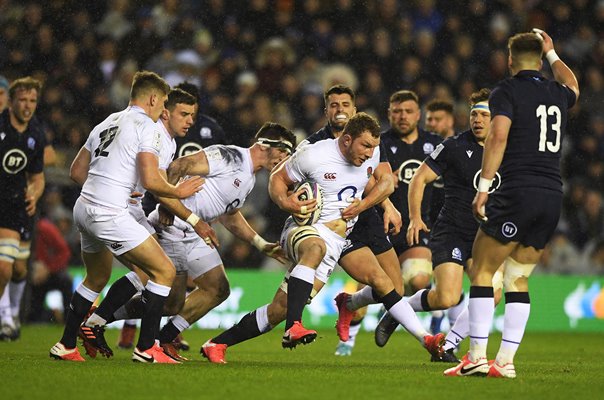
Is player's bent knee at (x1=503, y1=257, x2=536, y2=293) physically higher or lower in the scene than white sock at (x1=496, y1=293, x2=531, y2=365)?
higher

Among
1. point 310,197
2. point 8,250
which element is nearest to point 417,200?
point 310,197

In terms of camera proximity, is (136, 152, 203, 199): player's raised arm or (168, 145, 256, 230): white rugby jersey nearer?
(136, 152, 203, 199): player's raised arm

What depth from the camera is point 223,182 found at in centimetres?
911

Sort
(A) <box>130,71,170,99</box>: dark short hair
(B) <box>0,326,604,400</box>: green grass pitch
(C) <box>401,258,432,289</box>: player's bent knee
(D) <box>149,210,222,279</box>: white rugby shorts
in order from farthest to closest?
(C) <box>401,258,432,289</box>: player's bent knee
(D) <box>149,210,222,279</box>: white rugby shorts
(A) <box>130,71,170,99</box>: dark short hair
(B) <box>0,326,604,400</box>: green grass pitch

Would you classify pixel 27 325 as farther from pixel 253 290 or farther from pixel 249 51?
pixel 249 51

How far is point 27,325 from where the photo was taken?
14875 mm

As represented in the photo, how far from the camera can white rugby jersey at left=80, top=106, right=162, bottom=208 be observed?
8305 millimetres

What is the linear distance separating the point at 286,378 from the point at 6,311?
231 inches

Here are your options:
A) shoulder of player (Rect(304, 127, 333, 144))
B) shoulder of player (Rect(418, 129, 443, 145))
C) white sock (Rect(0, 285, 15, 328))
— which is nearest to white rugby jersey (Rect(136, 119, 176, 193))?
shoulder of player (Rect(304, 127, 333, 144))

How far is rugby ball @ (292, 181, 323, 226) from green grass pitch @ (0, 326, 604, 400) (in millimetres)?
1150

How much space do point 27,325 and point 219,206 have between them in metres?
6.65

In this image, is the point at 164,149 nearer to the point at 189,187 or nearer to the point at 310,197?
the point at 189,187

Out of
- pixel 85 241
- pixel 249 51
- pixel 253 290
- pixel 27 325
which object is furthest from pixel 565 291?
pixel 85 241

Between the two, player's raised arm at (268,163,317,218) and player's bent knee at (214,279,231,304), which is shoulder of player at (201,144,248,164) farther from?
player's bent knee at (214,279,231,304)
